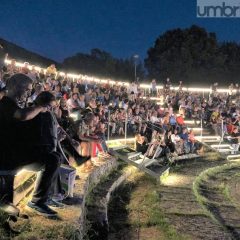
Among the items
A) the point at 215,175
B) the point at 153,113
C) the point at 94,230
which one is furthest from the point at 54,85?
the point at 94,230

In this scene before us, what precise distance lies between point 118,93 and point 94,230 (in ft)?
49.8

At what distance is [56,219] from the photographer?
5.36 meters

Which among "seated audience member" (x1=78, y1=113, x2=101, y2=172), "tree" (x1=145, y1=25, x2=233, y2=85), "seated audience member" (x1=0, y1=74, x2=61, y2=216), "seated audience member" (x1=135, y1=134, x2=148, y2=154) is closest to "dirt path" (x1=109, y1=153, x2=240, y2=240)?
"seated audience member" (x1=78, y1=113, x2=101, y2=172)

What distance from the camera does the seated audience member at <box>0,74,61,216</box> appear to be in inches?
190

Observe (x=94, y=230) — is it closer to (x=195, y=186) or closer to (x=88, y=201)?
(x=88, y=201)

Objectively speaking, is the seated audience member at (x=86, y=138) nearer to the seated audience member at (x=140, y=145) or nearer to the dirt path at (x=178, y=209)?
the dirt path at (x=178, y=209)

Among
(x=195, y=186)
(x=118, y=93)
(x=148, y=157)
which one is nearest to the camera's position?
(x=195, y=186)

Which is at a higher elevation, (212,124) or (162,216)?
(212,124)

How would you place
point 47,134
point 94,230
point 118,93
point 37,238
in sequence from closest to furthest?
point 37,238
point 47,134
point 94,230
point 118,93

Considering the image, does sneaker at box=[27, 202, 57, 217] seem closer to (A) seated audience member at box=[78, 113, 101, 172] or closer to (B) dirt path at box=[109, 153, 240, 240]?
(B) dirt path at box=[109, 153, 240, 240]

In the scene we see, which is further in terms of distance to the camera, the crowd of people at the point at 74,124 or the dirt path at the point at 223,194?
the dirt path at the point at 223,194

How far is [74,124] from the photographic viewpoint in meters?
9.14

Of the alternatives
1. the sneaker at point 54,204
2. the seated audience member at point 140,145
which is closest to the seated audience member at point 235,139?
the seated audience member at point 140,145

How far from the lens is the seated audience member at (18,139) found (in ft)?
15.8
